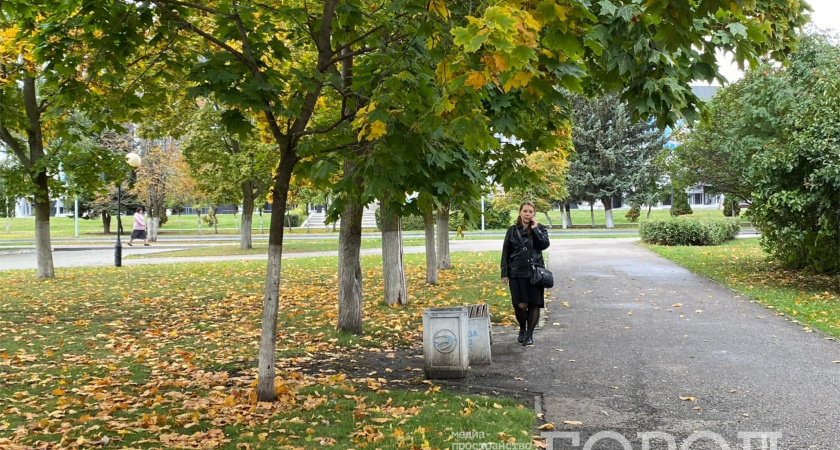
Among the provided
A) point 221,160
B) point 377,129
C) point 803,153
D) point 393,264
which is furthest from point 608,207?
point 377,129

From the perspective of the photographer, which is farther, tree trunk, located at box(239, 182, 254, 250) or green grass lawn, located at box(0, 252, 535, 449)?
tree trunk, located at box(239, 182, 254, 250)

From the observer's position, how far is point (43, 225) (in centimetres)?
1535

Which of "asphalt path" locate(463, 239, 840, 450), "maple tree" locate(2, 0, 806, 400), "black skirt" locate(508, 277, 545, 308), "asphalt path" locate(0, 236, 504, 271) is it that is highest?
"maple tree" locate(2, 0, 806, 400)

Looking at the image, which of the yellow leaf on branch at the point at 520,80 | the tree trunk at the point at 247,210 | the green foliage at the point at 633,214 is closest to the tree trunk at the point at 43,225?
the tree trunk at the point at 247,210

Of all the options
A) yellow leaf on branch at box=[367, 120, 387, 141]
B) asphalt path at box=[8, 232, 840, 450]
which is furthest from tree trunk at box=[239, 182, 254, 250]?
yellow leaf on branch at box=[367, 120, 387, 141]

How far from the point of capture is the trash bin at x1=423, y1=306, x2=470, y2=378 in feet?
20.7

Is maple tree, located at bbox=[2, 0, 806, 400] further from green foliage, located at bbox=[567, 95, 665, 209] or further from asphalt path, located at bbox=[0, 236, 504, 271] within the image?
green foliage, located at bbox=[567, 95, 665, 209]

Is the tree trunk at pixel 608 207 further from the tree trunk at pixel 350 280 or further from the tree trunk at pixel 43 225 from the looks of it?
the tree trunk at pixel 350 280

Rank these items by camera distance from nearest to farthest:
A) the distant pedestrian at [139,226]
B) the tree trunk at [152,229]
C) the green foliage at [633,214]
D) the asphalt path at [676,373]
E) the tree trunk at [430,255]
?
the asphalt path at [676,373]
the tree trunk at [430,255]
the distant pedestrian at [139,226]
the tree trunk at [152,229]
the green foliage at [633,214]

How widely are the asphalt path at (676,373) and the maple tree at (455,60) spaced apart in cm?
222

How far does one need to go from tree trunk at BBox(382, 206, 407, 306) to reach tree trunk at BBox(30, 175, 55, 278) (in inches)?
323

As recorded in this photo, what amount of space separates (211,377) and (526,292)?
3662 mm

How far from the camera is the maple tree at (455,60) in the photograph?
350cm

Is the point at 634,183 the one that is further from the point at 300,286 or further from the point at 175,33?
the point at 175,33
